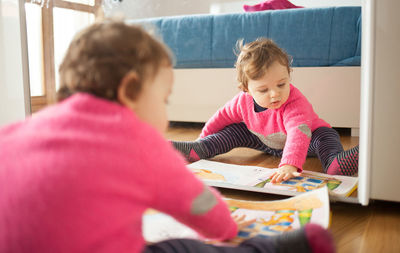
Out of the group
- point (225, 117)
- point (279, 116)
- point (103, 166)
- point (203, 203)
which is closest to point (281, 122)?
point (279, 116)

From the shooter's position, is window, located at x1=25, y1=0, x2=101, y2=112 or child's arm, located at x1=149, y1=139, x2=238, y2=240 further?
window, located at x1=25, y1=0, x2=101, y2=112

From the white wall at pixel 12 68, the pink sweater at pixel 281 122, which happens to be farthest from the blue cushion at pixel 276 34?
the white wall at pixel 12 68

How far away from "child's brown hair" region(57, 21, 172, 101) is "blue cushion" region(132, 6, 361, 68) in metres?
0.57

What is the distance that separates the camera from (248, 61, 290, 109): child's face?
1.05m

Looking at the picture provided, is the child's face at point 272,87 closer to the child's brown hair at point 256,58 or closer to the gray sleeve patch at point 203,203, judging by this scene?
the child's brown hair at point 256,58

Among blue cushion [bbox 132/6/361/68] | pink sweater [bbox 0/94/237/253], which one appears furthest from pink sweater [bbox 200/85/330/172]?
pink sweater [bbox 0/94/237/253]

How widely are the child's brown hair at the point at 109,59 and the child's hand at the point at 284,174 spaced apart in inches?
20.3

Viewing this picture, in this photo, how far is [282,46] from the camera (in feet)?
3.44

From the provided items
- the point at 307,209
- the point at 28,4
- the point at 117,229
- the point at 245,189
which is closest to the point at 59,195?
the point at 117,229

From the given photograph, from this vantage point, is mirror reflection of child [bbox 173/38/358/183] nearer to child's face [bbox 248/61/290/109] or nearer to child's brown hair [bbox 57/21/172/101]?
child's face [bbox 248/61/290/109]

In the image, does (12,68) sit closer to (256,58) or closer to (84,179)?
(256,58)

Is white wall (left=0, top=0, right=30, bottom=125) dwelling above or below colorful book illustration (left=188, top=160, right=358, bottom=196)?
above

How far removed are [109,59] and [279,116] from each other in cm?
72

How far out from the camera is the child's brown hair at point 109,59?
48 cm
